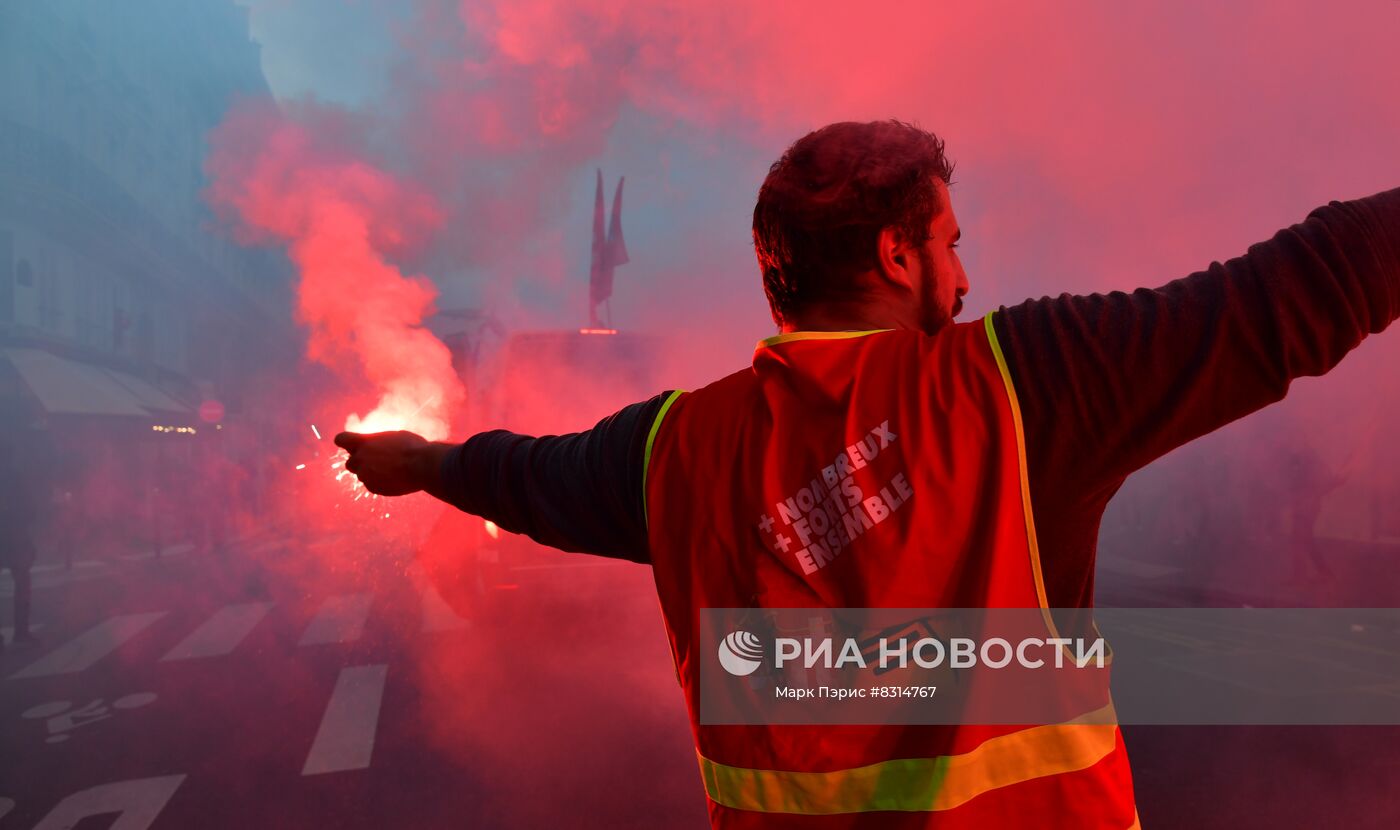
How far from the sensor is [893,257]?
1.20 m

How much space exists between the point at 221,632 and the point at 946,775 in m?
9.44

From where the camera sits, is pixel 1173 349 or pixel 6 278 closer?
pixel 1173 349

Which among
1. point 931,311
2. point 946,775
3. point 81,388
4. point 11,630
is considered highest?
point 81,388

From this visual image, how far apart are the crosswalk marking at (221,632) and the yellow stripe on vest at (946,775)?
8160mm

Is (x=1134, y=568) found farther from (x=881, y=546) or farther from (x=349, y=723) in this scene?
(x=881, y=546)

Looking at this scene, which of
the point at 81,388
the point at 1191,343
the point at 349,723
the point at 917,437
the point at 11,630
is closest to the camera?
the point at 1191,343

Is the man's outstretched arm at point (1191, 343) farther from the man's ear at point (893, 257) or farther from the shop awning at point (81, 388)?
the shop awning at point (81, 388)

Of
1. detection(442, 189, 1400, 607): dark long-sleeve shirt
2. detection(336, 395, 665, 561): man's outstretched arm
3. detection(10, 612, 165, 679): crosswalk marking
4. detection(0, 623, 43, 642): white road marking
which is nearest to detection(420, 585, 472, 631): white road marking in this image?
detection(10, 612, 165, 679): crosswalk marking

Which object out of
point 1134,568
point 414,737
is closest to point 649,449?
point 414,737

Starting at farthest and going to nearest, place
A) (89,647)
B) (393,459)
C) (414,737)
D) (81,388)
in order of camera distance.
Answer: (81,388), (89,647), (414,737), (393,459)

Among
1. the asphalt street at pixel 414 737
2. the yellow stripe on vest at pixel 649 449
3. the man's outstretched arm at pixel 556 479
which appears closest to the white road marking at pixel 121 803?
the asphalt street at pixel 414 737

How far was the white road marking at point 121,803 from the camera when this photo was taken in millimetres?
4250

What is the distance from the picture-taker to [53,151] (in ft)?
59.2

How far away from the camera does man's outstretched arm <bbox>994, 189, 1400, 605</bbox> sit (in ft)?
2.90
